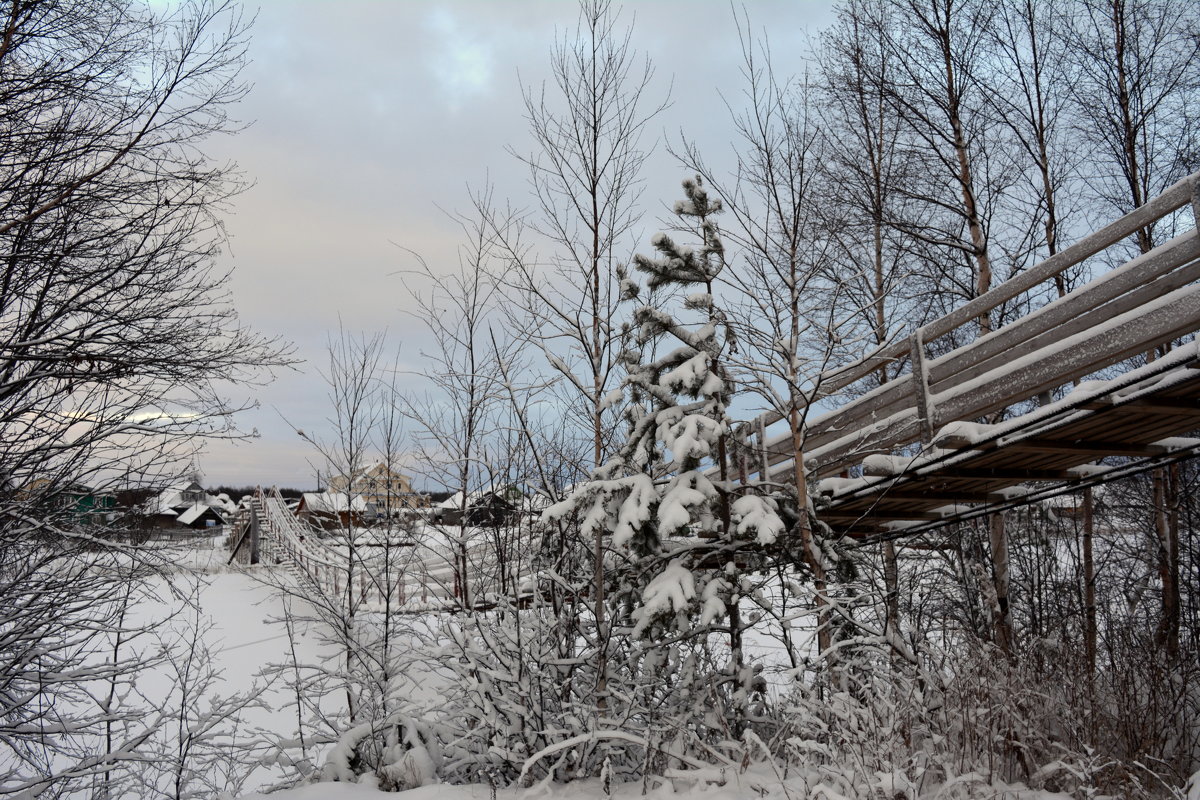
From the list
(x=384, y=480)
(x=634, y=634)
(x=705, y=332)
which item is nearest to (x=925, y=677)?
(x=634, y=634)

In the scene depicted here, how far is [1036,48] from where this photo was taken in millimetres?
10102

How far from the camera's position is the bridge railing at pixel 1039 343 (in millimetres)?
4344

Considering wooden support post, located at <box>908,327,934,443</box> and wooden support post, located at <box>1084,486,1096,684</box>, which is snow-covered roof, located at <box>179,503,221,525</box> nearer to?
wooden support post, located at <box>1084,486,1096,684</box>

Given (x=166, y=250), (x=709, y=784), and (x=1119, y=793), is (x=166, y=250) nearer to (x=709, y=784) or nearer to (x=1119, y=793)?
(x=709, y=784)

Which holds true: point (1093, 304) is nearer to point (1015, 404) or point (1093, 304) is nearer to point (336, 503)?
point (1015, 404)

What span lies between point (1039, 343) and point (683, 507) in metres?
2.72

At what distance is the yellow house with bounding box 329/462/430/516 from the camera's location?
8547 millimetres

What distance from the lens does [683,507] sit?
221 inches

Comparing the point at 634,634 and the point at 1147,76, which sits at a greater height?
the point at 1147,76

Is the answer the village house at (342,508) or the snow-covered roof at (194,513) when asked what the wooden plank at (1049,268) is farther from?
the snow-covered roof at (194,513)

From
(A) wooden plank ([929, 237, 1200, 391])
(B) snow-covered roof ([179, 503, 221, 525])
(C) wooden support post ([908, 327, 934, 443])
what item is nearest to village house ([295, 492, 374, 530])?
(C) wooden support post ([908, 327, 934, 443])

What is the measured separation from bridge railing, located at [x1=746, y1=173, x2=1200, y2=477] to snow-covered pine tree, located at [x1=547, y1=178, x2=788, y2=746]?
0.68 meters

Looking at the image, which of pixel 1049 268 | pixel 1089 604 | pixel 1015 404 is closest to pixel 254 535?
pixel 1089 604

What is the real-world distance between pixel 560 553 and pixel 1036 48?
30.5ft
